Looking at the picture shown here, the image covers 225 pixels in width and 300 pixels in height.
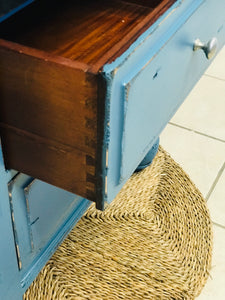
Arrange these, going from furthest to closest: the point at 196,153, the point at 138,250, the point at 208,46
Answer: the point at 196,153 < the point at 138,250 < the point at 208,46

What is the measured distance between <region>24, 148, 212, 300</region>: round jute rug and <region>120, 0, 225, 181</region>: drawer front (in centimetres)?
45

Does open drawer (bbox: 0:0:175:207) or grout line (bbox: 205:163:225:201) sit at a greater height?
open drawer (bbox: 0:0:175:207)

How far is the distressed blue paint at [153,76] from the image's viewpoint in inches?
23.1

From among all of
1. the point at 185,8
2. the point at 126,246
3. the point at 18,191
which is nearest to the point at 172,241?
the point at 126,246

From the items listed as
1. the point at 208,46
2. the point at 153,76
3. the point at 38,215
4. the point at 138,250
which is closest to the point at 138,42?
→ the point at 153,76

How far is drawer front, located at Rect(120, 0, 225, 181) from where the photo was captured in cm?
63

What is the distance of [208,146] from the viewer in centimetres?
167

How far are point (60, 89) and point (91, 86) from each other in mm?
50

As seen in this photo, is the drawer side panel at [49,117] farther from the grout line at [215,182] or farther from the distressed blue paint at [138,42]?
the grout line at [215,182]

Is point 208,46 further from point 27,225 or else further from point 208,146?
point 208,146

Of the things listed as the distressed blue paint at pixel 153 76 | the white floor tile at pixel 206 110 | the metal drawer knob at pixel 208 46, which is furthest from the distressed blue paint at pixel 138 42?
the white floor tile at pixel 206 110

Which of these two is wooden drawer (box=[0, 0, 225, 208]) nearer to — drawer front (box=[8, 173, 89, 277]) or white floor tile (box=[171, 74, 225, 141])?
drawer front (box=[8, 173, 89, 277])

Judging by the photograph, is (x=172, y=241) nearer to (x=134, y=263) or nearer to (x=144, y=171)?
(x=134, y=263)

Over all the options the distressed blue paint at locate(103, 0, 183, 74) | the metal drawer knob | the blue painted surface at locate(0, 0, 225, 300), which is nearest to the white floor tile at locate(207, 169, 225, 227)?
the blue painted surface at locate(0, 0, 225, 300)
